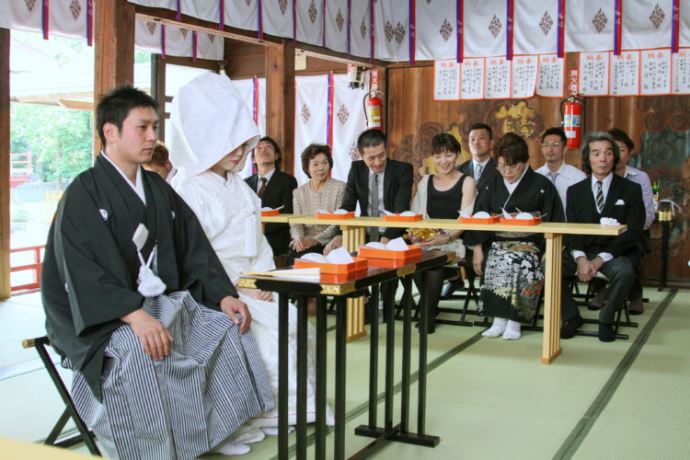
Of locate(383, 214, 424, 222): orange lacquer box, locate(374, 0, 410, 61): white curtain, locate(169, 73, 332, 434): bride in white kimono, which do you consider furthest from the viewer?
locate(374, 0, 410, 61): white curtain

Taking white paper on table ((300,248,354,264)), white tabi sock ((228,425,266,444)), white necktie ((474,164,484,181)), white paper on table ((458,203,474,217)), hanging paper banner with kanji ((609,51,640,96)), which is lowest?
white tabi sock ((228,425,266,444))

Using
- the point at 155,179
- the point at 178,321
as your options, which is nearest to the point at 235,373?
the point at 178,321

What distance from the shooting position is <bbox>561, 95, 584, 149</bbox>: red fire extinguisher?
7.16m

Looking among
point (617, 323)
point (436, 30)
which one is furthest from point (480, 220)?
point (436, 30)

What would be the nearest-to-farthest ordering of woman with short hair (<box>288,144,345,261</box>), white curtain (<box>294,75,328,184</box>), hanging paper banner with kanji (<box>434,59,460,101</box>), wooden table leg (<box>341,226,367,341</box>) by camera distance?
wooden table leg (<box>341,226,367,341</box>), woman with short hair (<box>288,144,345,261</box>), hanging paper banner with kanji (<box>434,59,460,101</box>), white curtain (<box>294,75,328,184</box>)

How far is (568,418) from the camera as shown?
3.39m

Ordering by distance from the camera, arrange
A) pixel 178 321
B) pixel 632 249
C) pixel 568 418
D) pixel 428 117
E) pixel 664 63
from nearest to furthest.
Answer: pixel 178 321
pixel 568 418
pixel 632 249
pixel 664 63
pixel 428 117

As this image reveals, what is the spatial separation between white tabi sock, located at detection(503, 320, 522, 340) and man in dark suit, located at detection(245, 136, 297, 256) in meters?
1.85

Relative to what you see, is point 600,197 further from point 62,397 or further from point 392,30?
point 62,397

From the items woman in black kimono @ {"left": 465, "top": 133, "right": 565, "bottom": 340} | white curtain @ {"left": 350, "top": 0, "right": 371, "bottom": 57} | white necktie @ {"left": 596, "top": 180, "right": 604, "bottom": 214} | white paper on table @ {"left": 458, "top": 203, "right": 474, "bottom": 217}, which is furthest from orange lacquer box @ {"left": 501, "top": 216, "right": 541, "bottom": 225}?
white curtain @ {"left": 350, "top": 0, "right": 371, "bottom": 57}

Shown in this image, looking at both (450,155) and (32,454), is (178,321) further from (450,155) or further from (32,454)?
(450,155)

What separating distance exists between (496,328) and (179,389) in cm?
286

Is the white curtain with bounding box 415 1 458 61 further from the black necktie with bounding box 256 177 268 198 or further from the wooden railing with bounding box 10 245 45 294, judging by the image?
the wooden railing with bounding box 10 245 45 294

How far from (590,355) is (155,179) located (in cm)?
286
